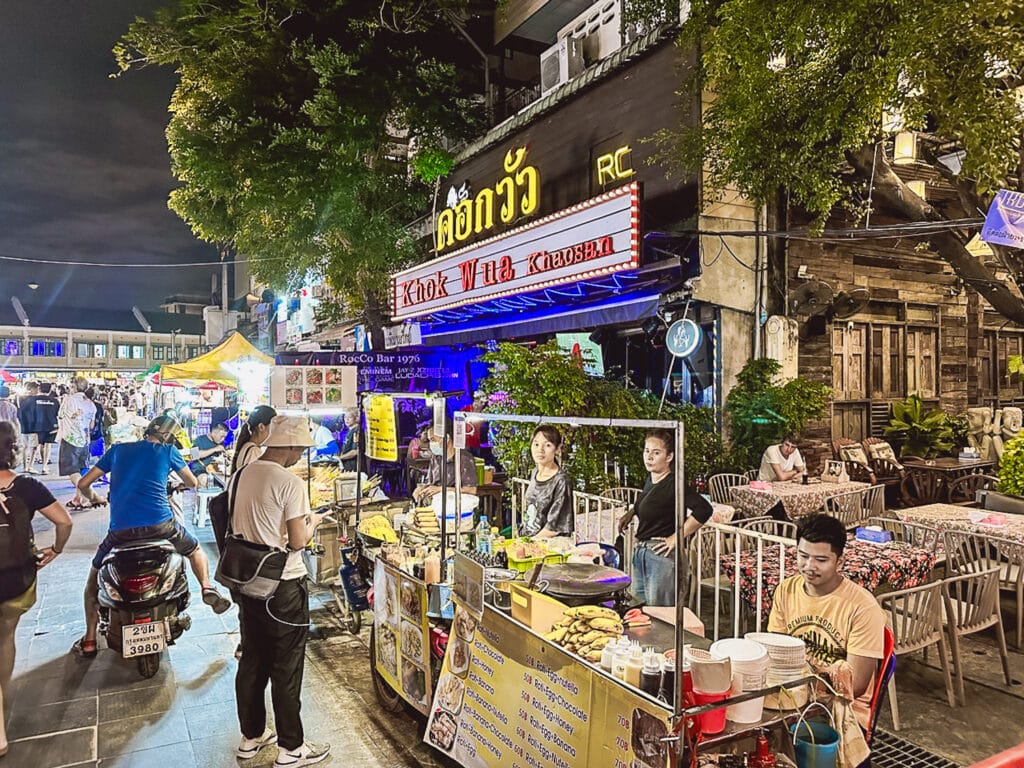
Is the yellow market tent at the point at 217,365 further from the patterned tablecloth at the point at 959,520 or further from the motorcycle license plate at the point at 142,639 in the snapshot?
the patterned tablecloth at the point at 959,520

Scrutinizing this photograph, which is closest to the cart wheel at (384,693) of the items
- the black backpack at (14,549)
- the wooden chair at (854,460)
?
the black backpack at (14,549)

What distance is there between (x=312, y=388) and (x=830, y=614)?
5723 millimetres

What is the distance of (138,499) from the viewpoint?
6.59 m

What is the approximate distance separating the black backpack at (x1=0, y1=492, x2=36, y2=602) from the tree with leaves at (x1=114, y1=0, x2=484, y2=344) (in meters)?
12.8

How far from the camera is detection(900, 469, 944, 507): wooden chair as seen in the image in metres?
12.0

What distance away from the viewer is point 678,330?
34.4 feet

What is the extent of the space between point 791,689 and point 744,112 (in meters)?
6.42

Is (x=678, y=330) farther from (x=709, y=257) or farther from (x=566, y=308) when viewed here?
(x=566, y=308)

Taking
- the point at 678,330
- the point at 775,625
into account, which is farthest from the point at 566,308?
the point at 775,625

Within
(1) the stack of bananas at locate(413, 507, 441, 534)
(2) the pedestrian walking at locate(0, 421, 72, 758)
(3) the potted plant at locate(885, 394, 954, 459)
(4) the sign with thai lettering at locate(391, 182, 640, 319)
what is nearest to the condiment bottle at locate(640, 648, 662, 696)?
(1) the stack of bananas at locate(413, 507, 441, 534)

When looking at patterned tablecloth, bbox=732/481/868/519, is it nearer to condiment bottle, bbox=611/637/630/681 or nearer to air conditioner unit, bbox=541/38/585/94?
condiment bottle, bbox=611/637/630/681

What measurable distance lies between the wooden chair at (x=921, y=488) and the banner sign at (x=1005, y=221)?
691cm

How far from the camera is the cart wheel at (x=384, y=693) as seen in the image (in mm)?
5457

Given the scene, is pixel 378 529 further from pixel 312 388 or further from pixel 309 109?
pixel 309 109
